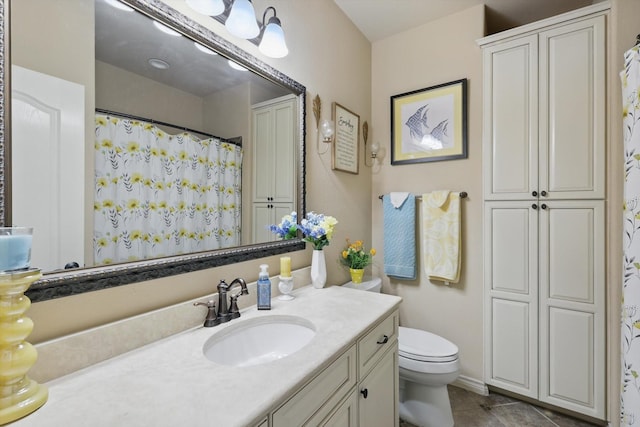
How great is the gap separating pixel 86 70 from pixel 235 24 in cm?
60

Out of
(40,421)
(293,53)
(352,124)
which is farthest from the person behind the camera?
(352,124)

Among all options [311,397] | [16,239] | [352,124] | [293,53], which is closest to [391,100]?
[352,124]

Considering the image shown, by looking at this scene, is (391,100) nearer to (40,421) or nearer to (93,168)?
(93,168)

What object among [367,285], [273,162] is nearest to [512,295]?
[367,285]

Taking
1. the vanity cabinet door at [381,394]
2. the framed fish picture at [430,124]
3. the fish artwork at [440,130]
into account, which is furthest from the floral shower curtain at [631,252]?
the vanity cabinet door at [381,394]

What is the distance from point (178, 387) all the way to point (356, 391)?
2.07 ft

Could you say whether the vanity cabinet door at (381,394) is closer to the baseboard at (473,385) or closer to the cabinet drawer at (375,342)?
the cabinet drawer at (375,342)

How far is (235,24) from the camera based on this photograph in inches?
46.4

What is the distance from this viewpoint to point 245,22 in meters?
1.19

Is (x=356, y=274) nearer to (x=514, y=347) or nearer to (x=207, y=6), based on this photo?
(x=514, y=347)

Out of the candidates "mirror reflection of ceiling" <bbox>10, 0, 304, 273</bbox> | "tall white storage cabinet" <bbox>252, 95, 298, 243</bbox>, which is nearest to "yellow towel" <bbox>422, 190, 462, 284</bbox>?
"tall white storage cabinet" <bbox>252, 95, 298, 243</bbox>

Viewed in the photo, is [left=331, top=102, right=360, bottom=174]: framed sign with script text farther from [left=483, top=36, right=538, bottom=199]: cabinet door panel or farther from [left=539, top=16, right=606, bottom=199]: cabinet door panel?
[left=539, top=16, right=606, bottom=199]: cabinet door panel

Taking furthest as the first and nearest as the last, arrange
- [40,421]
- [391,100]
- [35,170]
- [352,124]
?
[391,100], [352,124], [35,170], [40,421]

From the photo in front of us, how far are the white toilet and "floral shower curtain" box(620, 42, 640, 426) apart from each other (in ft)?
2.39
